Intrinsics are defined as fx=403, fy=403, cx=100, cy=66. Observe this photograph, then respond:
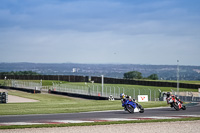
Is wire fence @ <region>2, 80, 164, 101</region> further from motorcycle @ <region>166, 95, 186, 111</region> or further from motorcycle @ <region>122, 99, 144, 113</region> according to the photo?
motorcycle @ <region>122, 99, 144, 113</region>

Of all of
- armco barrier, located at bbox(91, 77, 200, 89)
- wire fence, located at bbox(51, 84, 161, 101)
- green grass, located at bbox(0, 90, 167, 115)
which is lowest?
green grass, located at bbox(0, 90, 167, 115)

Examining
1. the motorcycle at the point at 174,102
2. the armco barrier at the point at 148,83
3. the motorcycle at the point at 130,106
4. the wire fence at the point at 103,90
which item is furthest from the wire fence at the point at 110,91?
the motorcycle at the point at 130,106

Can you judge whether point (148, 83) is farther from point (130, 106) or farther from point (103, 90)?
point (130, 106)

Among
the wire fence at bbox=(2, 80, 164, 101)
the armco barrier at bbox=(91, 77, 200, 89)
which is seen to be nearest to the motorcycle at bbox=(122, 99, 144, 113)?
the wire fence at bbox=(2, 80, 164, 101)

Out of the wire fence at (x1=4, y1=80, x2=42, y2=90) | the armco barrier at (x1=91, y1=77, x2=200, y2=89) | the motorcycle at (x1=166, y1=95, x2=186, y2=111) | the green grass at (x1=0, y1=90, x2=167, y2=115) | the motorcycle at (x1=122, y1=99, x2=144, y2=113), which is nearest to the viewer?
the motorcycle at (x1=122, y1=99, x2=144, y2=113)

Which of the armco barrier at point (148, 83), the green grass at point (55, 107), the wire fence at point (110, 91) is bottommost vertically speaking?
the green grass at point (55, 107)

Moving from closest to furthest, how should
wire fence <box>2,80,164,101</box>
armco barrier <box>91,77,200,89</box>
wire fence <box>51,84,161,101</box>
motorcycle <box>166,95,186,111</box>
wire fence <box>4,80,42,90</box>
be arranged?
motorcycle <box>166,95,186,111</box>
wire fence <box>51,84,161,101</box>
wire fence <box>2,80,164,101</box>
armco barrier <box>91,77,200,89</box>
wire fence <box>4,80,42,90</box>

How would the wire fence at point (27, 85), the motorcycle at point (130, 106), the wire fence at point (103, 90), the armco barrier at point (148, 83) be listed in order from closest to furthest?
1. the motorcycle at point (130, 106)
2. the wire fence at point (103, 90)
3. the armco barrier at point (148, 83)
4. the wire fence at point (27, 85)

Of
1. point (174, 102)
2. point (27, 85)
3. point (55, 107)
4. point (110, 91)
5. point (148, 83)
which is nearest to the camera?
point (174, 102)

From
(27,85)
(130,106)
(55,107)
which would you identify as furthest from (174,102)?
(27,85)

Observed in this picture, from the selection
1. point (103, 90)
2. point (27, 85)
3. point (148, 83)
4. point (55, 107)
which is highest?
point (148, 83)

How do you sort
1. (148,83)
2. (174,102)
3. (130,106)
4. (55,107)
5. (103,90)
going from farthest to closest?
(148,83) → (103,90) → (55,107) → (174,102) → (130,106)

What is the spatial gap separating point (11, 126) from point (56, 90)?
4915cm

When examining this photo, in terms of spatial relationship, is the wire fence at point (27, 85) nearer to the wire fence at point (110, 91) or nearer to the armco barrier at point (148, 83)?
the wire fence at point (110, 91)
